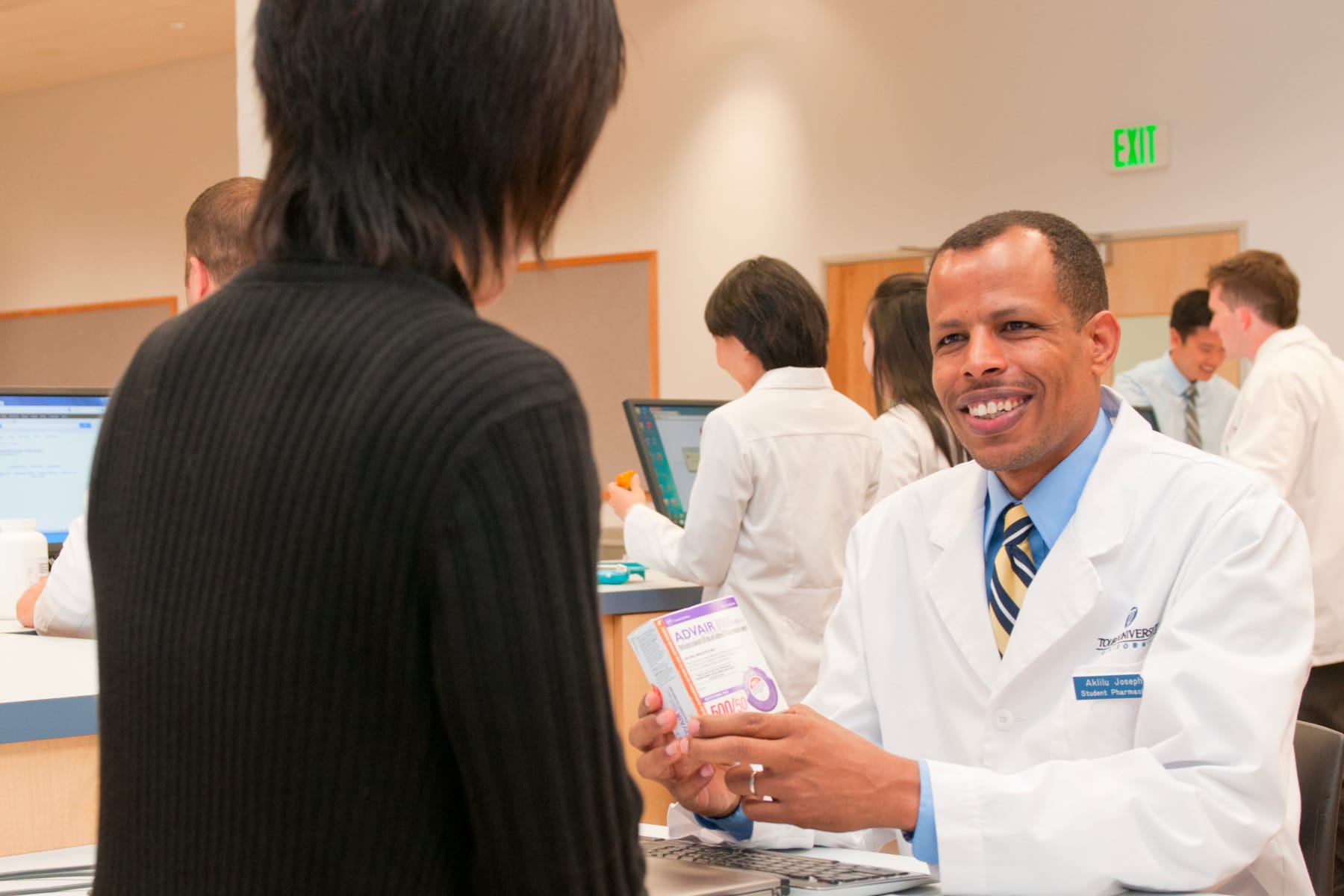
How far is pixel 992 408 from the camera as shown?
5.45 ft

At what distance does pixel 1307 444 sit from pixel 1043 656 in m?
2.81

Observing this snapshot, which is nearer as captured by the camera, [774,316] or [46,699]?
[46,699]

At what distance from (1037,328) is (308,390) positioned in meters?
1.18

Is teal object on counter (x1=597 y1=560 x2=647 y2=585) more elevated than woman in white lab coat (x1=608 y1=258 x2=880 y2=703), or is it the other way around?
woman in white lab coat (x1=608 y1=258 x2=880 y2=703)

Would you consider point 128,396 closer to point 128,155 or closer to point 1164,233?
point 1164,233

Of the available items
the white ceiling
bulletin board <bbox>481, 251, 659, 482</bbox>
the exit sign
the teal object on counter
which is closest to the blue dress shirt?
the teal object on counter

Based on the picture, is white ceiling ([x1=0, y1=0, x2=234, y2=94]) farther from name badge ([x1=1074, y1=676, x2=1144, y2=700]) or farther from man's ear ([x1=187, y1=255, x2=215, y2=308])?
name badge ([x1=1074, y1=676, x2=1144, y2=700])

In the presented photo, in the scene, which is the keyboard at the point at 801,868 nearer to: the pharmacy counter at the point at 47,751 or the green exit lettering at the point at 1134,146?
the pharmacy counter at the point at 47,751

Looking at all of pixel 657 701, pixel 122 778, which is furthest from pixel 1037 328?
pixel 122 778

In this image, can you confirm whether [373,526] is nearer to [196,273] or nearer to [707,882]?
[707,882]

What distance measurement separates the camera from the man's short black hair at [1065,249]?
65.7 inches

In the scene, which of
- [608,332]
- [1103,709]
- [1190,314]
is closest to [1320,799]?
[1103,709]

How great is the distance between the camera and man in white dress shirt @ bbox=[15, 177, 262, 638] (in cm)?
198

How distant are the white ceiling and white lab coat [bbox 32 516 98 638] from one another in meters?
6.82
